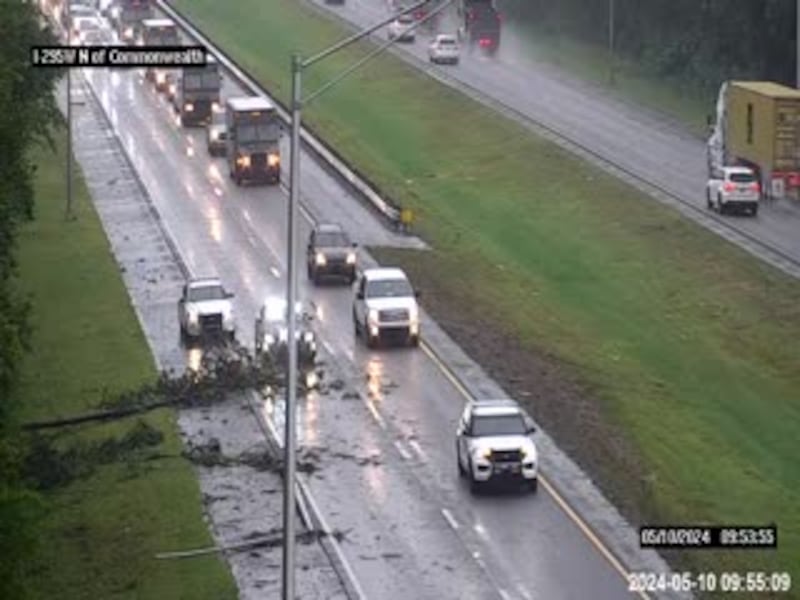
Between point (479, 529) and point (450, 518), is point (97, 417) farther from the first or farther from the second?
point (479, 529)

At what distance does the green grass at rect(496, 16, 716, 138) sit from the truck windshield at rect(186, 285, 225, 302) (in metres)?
45.3

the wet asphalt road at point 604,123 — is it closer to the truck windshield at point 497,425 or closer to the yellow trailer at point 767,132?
the yellow trailer at point 767,132

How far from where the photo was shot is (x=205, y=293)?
58375 millimetres

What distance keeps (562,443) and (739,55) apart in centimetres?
6764

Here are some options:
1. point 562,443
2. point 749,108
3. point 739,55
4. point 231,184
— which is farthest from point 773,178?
point 562,443

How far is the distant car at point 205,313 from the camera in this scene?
57656 millimetres

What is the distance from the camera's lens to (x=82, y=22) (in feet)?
424

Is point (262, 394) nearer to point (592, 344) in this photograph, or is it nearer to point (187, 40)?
point (592, 344)

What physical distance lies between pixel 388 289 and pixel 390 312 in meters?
1.13

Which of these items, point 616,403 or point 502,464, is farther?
point 616,403

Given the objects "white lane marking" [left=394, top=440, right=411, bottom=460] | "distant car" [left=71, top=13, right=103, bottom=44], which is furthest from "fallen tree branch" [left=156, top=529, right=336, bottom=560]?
"distant car" [left=71, top=13, right=103, bottom=44]

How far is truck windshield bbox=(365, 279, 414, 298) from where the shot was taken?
184ft

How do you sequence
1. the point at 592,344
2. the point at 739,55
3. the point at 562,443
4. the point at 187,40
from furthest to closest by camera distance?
the point at 187,40
the point at 739,55
the point at 592,344
the point at 562,443

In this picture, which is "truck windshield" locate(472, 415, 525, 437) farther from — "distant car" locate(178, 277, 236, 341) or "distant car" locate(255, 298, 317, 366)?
"distant car" locate(178, 277, 236, 341)
